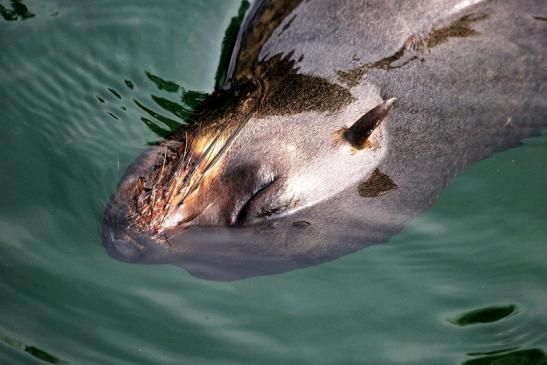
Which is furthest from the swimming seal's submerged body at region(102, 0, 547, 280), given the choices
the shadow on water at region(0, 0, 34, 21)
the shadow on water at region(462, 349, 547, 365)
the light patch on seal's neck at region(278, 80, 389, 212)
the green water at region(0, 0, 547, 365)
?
the shadow on water at region(0, 0, 34, 21)

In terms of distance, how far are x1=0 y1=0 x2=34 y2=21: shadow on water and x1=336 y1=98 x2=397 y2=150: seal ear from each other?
9.68ft

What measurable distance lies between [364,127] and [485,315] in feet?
5.29

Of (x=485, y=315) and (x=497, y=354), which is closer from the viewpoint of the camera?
(x=497, y=354)

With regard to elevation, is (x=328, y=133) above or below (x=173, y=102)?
below

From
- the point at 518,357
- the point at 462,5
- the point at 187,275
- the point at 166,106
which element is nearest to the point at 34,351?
the point at 187,275

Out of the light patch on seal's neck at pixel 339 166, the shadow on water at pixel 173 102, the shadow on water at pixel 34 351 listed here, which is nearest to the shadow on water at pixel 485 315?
the light patch on seal's neck at pixel 339 166

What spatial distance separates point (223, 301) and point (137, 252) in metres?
0.84

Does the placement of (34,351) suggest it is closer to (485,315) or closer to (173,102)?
(173,102)

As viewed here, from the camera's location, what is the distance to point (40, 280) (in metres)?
4.57

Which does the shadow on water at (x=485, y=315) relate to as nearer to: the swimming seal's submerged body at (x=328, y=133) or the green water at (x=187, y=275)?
the green water at (x=187, y=275)

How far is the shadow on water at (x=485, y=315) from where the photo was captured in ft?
15.7

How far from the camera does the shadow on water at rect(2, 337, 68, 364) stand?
14.1 ft

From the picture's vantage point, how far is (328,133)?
4293 mm

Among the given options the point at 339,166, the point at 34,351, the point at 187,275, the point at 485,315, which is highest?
the point at 339,166
